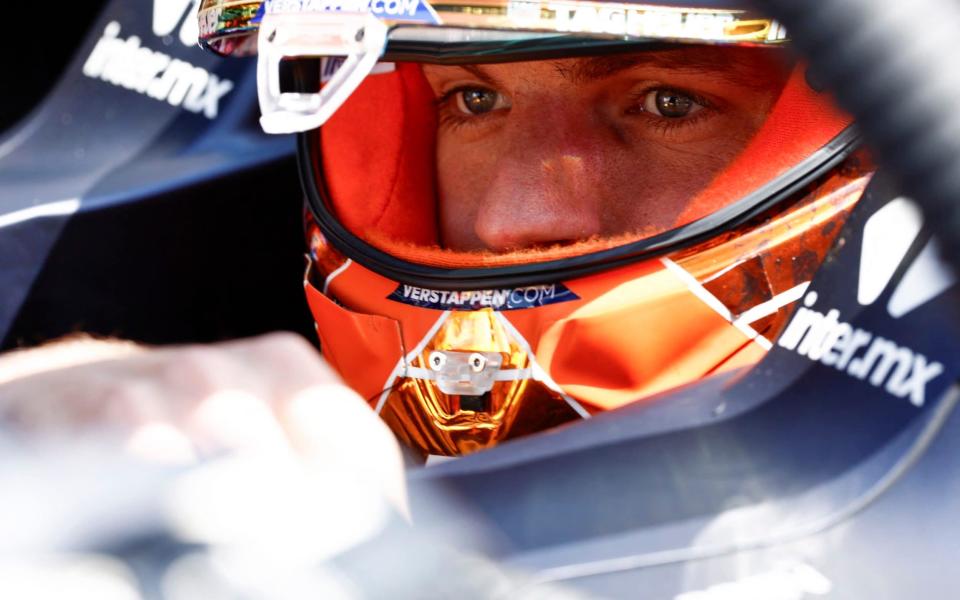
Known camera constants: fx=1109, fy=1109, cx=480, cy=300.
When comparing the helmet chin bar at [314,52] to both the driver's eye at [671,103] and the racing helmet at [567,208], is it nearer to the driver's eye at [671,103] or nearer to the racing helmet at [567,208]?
the racing helmet at [567,208]

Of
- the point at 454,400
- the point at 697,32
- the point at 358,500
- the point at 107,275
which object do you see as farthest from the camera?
the point at 107,275

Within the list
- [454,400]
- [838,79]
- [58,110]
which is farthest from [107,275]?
[838,79]

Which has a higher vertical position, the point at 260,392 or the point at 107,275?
the point at 260,392

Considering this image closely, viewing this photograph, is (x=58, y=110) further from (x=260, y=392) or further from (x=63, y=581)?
(x=63, y=581)

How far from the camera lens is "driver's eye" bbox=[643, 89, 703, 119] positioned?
102 cm

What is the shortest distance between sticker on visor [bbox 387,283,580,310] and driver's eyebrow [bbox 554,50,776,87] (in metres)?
0.22

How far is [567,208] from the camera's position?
0.99 metres

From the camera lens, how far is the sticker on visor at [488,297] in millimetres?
908

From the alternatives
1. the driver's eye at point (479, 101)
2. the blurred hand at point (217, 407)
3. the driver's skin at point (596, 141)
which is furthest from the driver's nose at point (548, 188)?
the blurred hand at point (217, 407)

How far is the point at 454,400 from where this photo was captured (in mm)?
976

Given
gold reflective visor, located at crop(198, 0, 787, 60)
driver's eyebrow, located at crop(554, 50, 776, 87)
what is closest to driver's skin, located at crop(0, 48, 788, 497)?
driver's eyebrow, located at crop(554, 50, 776, 87)

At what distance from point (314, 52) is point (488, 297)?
0.81 feet

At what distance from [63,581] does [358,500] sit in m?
0.12

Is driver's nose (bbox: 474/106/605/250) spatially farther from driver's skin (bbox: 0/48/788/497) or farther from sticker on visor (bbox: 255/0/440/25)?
sticker on visor (bbox: 255/0/440/25)
